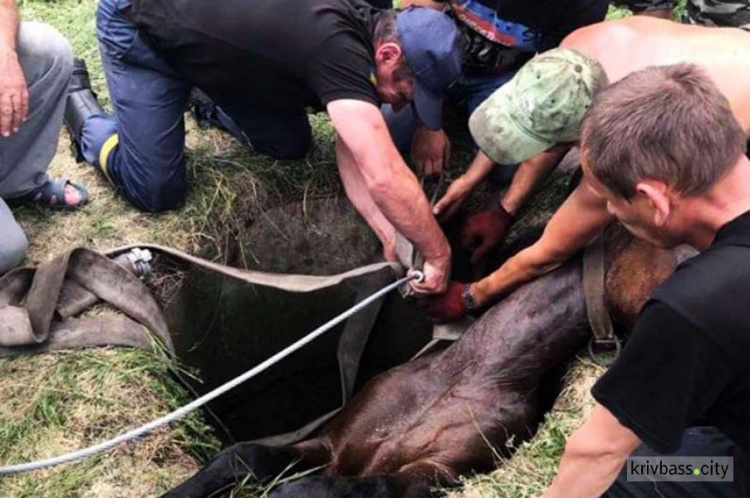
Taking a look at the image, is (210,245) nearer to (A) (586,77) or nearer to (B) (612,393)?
(A) (586,77)

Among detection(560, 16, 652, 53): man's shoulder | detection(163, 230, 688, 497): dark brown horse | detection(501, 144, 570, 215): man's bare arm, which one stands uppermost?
detection(560, 16, 652, 53): man's shoulder

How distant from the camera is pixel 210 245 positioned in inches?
150

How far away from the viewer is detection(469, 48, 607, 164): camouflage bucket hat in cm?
284

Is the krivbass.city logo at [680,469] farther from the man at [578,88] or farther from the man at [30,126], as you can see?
the man at [30,126]

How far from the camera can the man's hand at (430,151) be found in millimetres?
3877

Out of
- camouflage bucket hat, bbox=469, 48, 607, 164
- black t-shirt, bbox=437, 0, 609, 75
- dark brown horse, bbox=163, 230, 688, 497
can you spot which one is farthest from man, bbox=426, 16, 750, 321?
black t-shirt, bbox=437, 0, 609, 75

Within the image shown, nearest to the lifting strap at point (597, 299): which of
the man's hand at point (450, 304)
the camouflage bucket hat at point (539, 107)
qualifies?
the camouflage bucket hat at point (539, 107)

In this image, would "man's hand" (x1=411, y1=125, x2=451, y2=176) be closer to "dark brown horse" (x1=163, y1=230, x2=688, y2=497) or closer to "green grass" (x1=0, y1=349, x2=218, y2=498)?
"dark brown horse" (x1=163, y1=230, x2=688, y2=497)

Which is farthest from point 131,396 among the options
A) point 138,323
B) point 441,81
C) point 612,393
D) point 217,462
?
point 612,393

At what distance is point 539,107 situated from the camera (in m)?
2.89

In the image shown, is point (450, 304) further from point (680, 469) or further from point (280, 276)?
point (680, 469)

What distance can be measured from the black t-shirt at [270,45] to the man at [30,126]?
1.27ft

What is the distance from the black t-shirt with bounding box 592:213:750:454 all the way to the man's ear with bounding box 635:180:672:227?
0.40 ft

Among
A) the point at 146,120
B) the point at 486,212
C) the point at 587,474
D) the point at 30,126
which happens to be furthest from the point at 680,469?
the point at 30,126
